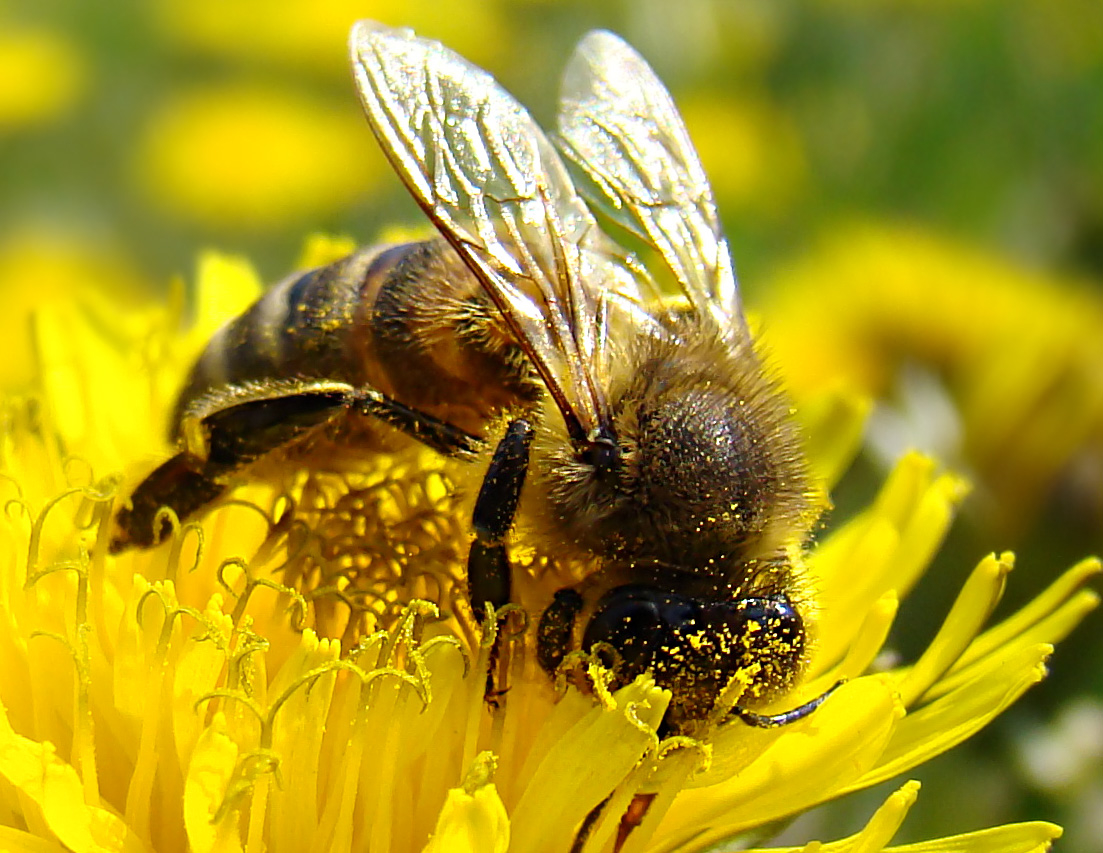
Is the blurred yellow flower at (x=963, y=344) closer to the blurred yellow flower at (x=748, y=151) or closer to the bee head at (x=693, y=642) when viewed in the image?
the blurred yellow flower at (x=748, y=151)

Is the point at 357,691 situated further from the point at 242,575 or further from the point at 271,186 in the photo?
the point at 271,186

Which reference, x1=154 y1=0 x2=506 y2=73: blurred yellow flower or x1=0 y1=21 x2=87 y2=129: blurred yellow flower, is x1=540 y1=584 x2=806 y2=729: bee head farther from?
x1=0 y1=21 x2=87 y2=129: blurred yellow flower

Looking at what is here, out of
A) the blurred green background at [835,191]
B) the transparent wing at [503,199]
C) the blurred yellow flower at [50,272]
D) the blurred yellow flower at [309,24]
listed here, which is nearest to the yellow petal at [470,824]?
the transparent wing at [503,199]

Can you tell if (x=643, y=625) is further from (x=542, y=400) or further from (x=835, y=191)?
(x=835, y=191)

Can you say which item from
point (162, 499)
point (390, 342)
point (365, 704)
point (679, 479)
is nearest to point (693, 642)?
point (679, 479)

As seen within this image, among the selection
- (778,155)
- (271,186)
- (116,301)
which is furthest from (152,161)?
(778,155)

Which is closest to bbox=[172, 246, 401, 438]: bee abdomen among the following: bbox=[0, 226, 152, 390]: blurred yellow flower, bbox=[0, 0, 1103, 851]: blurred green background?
bbox=[0, 0, 1103, 851]: blurred green background
